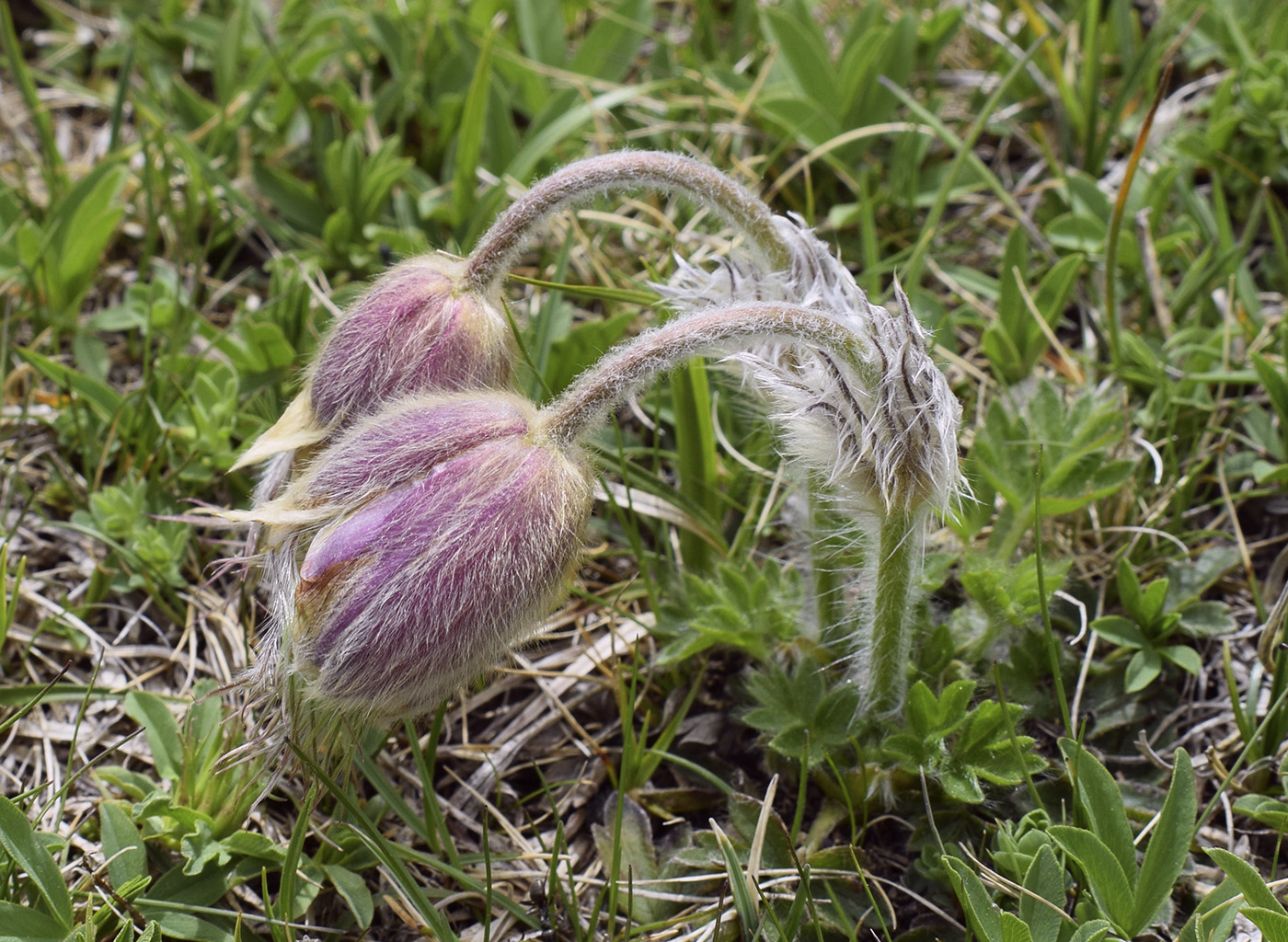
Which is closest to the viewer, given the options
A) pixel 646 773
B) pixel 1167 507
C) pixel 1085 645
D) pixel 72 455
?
pixel 646 773

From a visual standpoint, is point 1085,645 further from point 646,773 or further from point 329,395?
point 329,395

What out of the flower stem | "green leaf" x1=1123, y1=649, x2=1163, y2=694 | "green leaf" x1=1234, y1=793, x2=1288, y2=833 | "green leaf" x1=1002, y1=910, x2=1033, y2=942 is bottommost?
"green leaf" x1=1234, y1=793, x2=1288, y2=833

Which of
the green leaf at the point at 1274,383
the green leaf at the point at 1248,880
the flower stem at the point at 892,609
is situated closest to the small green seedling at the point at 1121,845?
the green leaf at the point at 1248,880

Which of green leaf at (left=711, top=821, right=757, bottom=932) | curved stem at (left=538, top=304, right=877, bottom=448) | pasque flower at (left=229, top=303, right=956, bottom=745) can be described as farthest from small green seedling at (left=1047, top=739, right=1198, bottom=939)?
curved stem at (left=538, top=304, right=877, bottom=448)

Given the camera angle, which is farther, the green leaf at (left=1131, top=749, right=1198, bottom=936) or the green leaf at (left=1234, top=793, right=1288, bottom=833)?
the green leaf at (left=1234, top=793, right=1288, bottom=833)

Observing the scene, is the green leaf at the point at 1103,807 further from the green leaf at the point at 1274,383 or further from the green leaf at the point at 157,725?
the green leaf at the point at 157,725

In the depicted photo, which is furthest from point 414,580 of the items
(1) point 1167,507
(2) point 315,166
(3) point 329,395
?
(2) point 315,166

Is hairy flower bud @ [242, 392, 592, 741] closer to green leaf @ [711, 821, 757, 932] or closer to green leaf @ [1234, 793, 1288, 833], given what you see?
green leaf @ [711, 821, 757, 932]

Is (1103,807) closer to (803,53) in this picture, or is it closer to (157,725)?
(157,725)
